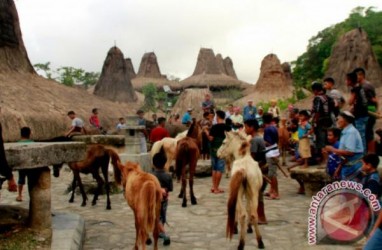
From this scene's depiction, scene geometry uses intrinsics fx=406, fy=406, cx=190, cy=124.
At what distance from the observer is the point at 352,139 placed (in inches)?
263

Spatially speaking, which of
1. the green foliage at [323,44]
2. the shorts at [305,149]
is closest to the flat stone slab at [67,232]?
the shorts at [305,149]

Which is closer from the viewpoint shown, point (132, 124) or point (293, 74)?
point (132, 124)

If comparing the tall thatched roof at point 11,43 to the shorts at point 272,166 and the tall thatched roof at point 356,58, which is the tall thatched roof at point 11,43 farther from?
the tall thatched roof at point 356,58

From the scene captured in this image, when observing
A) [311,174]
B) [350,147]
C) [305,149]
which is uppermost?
[350,147]

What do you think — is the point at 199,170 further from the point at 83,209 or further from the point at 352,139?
the point at 352,139

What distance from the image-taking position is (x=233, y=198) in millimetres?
5613

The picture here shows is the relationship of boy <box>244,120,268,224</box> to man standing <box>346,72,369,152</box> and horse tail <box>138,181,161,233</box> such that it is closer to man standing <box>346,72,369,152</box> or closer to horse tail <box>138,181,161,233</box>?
man standing <box>346,72,369,152</box>

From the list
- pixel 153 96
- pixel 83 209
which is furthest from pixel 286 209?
pixel 153 96

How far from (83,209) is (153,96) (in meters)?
30.5

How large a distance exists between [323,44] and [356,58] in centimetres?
1618

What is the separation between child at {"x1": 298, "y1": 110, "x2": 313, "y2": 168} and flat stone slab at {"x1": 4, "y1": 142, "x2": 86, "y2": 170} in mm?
5344

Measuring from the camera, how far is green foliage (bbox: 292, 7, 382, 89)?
40562 mm

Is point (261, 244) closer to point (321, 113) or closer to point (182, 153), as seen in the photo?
point (182, 153)

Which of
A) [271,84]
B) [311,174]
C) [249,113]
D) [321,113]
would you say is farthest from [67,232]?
[271,84]
